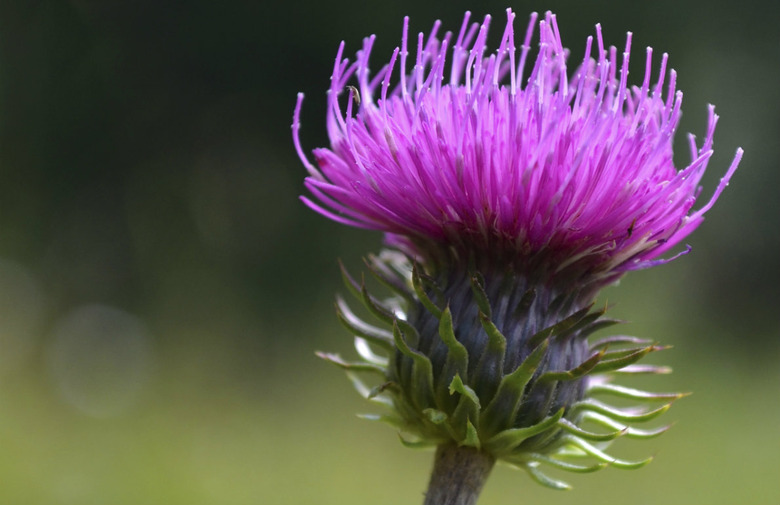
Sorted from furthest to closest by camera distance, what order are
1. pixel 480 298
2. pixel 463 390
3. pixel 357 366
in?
pixel 357 366 < pixel 480 298 < pixel 463 390

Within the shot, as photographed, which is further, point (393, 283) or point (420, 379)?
point (393, 283)

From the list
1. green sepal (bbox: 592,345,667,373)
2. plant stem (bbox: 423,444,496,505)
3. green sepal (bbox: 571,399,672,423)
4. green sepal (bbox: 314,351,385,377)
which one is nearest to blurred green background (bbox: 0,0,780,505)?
green sepal (bbox: 314,351,385,377)

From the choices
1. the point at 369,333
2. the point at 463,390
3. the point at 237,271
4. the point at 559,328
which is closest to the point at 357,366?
the point at 369,333

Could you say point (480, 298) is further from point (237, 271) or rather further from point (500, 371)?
point (237, 271)

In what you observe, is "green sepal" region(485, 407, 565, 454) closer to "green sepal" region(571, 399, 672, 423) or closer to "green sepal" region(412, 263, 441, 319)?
"green sepal" region(571, 399, 672, 423)

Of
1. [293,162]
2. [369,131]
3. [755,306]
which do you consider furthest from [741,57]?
[369,131]

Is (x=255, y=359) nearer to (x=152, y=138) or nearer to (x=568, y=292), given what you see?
(x=152, y=138)

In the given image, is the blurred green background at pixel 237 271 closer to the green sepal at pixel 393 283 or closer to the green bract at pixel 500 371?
the green sepal at pixel 393 283
